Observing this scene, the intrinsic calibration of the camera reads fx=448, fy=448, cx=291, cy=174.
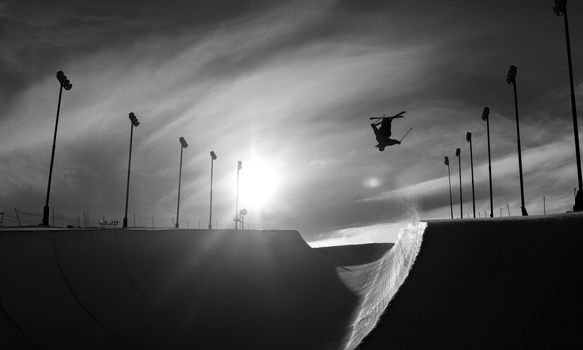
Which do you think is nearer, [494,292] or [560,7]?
Result: [494,292]

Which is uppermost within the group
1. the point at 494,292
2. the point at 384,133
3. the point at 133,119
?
the point at 133,119

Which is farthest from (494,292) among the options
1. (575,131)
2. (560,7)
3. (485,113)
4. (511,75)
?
(485,113)

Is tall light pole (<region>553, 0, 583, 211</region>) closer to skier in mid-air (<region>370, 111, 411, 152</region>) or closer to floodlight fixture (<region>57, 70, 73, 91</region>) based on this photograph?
skier in mid-air (<region>370, 111, 411, 152</region>)

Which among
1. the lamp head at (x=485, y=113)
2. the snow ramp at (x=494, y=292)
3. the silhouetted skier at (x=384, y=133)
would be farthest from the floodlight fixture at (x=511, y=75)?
the snow ramp at (x=494, y=292)

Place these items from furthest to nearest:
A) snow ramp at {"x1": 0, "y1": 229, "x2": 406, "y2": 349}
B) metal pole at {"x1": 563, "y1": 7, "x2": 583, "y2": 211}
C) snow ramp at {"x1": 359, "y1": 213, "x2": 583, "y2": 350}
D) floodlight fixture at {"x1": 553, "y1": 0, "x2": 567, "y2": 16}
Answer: floodlight fixture at {"x1": 553, "y1": 0, "x2": 567, "y2": 16} < metal pole at {"x1": 563, "y1": 7, "x2": 583, "y2": 211} < snow ramp at {"x1": 0, "y1": 229, "x2": 406, "y2": 349} < snow ramp at {"x1": 359, "y1": 213, "x2": 583, "y2": 350}

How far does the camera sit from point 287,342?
1606 centimetres

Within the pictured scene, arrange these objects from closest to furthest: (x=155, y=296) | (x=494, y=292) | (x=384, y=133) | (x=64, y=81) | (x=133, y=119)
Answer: (x=494, y=292)
(x=155, y=296)
(x=384, y=133)
(x=64, y=81)
(x=133, y=119)

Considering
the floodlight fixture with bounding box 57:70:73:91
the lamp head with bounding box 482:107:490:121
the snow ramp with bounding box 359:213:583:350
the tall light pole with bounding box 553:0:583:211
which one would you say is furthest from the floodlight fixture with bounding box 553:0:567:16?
the floodlight fixture with bounding box 57:70:73:91

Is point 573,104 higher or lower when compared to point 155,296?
higher

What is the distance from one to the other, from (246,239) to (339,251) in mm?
17869

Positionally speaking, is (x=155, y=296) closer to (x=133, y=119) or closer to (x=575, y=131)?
(x=575, y=131)

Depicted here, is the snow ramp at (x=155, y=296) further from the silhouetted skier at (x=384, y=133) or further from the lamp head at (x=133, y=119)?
the lamp head at (x=133, y=119)

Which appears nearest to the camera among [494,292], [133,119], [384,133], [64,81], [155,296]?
[494,292]

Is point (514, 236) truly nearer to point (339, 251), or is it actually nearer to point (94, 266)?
point (94, 266)
